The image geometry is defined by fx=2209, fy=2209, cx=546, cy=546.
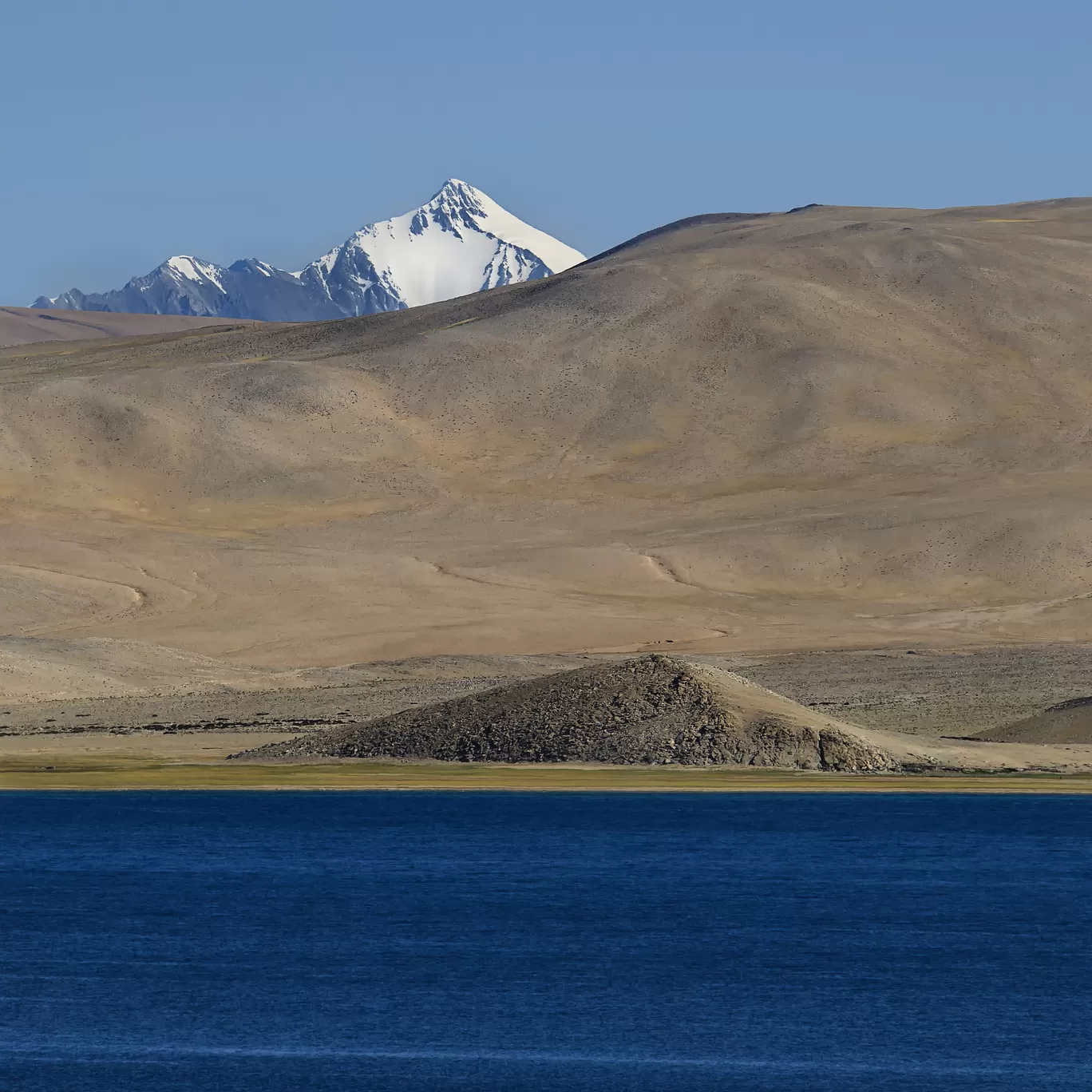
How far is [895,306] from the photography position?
6772 inches

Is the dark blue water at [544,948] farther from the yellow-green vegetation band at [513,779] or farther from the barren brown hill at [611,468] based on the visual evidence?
the barren brown hill at [611,468]

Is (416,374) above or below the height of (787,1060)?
above

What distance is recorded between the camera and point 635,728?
2501 inches

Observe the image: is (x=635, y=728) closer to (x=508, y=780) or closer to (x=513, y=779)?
(x=513, y=779)

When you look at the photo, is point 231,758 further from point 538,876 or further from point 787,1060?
point 787,1060

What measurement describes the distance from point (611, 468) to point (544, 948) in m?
114

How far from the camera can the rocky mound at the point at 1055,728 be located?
69.8m

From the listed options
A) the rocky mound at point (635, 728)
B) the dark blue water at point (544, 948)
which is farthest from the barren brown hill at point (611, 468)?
the dark blue water at point (544, 948)

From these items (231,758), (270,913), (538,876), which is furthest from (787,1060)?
(231,758)

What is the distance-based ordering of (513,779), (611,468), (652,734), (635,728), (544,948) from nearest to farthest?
(544,948), (513,779), (652,734), (635,728), (611,468)

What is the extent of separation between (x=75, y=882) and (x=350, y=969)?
484 inches

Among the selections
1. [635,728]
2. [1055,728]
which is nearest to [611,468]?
[1055,728]

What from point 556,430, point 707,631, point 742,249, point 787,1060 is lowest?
point 787,1060

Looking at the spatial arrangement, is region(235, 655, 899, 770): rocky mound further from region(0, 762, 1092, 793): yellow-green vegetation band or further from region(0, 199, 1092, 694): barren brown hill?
region(0, 199, 1092, 694): barren brown hill
